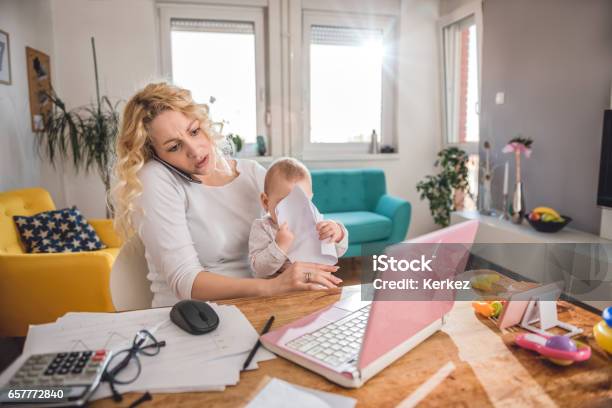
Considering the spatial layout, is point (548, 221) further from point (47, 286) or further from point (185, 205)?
point (47, 286)

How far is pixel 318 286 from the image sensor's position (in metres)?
0.97

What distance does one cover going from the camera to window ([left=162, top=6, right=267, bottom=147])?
387 cm

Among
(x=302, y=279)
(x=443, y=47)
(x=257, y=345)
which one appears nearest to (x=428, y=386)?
(x=257, y=345)

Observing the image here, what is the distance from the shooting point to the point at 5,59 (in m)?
2.75

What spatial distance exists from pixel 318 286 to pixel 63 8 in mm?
3842

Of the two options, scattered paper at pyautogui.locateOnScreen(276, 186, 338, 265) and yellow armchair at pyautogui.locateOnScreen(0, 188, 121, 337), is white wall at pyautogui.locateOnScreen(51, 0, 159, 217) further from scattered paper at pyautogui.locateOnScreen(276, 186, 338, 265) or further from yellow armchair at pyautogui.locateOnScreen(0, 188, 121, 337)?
scattered paper at pyautogui.locateOnScreen(276, 186, 338, 265)

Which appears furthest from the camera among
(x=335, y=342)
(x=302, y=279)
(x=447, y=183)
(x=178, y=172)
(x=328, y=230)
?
(x=447, y=183)

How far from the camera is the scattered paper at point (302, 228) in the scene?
104 cm

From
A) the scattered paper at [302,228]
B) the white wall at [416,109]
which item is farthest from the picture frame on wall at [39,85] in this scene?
the scattered paper at [302,228]

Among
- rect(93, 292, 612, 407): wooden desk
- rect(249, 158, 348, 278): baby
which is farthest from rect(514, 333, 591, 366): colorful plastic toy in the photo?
rect(249, 158, 348, 278): baby

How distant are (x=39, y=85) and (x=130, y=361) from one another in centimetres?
343

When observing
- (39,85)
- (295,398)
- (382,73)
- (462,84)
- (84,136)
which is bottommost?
(295,398)

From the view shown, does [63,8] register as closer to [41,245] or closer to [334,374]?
[41,245]

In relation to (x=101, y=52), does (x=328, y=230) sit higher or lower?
lower
